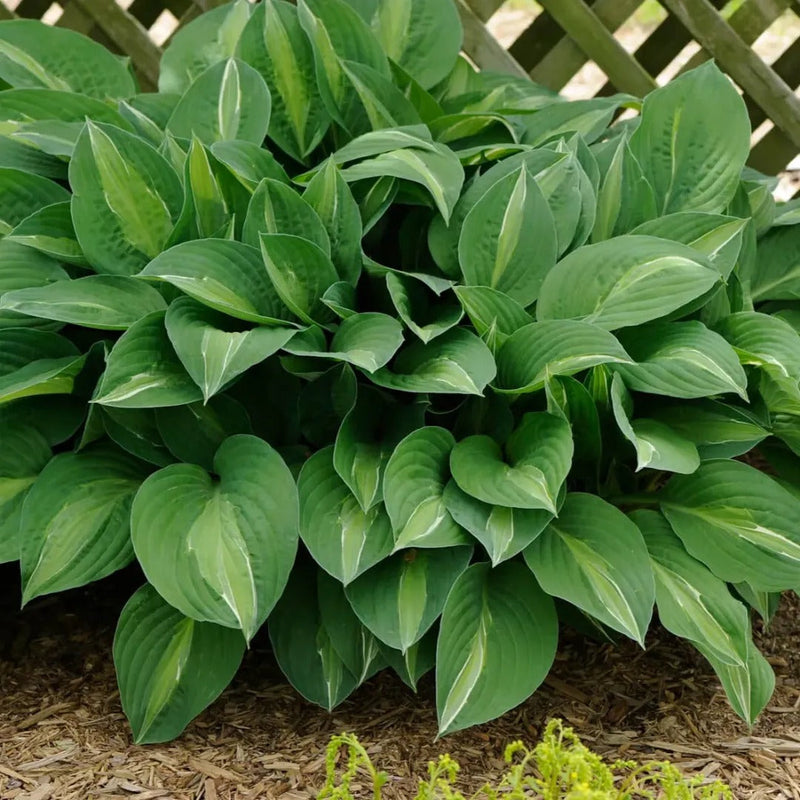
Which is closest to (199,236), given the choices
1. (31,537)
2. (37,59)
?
(31,537)

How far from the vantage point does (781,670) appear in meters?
2.00

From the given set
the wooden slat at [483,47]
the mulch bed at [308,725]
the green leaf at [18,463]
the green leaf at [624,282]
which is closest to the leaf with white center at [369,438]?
the green leaf at [624,282]

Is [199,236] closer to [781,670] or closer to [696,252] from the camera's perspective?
[696,252]

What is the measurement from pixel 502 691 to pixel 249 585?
436mm

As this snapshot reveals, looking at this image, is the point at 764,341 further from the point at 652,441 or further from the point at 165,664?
the point at 165,664

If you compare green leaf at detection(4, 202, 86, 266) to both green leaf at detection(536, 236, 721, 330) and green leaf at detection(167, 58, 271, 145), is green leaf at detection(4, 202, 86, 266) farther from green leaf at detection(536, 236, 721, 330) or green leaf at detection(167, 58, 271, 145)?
green leaf at detection(536, 236, 721, 330)

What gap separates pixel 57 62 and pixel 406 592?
1.49 m

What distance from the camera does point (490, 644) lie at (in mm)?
1647

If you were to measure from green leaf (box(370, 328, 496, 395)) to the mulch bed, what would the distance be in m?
0.60

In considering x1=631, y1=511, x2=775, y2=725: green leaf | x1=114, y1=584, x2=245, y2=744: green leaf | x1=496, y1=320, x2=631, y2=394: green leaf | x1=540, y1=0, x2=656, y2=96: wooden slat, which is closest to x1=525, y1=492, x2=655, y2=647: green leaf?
x1=631, y1=511, x2=775, y2=725: green leaf

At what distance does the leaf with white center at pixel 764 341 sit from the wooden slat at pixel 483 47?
138 centimetres

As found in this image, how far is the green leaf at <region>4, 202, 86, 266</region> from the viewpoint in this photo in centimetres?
187

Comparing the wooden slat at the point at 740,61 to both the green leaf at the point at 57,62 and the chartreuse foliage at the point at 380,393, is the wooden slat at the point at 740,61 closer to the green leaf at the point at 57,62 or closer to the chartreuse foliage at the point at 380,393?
the chartreuse foliage at the point at 380,393

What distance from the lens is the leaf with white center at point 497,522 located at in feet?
5.18
